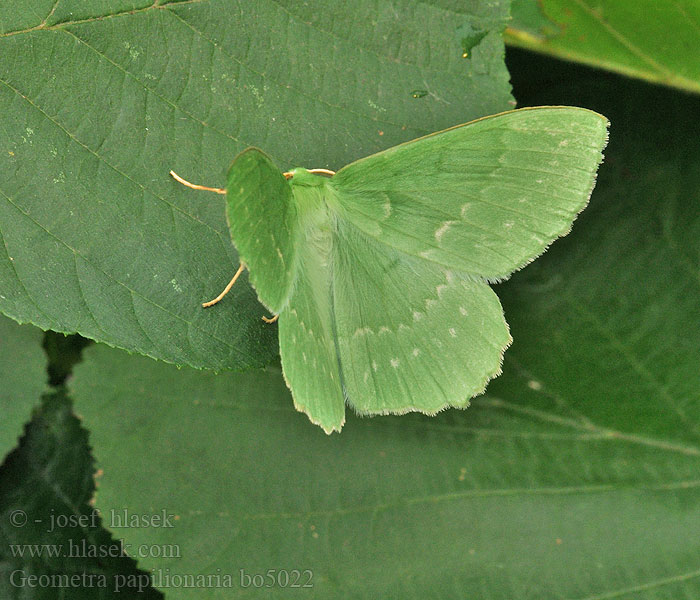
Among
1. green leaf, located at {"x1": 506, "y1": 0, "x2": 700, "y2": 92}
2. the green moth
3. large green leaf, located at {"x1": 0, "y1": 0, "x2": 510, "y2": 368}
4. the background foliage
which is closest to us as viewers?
the green moth

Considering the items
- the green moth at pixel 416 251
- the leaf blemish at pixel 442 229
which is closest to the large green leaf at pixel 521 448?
the green moth at pixel 416 251

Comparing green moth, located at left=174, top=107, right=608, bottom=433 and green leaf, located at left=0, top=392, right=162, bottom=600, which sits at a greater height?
green moth, located at left=174, top=107, right=608, bottom=433

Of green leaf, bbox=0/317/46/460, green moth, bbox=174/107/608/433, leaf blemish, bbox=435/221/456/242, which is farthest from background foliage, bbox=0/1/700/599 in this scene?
leaf blemish, bbox=435/221/456/242

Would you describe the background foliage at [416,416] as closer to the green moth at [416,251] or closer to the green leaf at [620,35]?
the green leaf at [620,35]

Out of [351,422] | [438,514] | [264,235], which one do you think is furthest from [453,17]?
[438,514]

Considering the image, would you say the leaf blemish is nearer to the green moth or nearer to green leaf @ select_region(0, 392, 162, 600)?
the green moth

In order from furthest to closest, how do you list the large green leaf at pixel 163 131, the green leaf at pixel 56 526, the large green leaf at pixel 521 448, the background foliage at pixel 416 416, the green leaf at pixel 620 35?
the green leaf at pixel 56 526 < the large green leaf at pixel 521 448 < the green leaf at pixel 620 35 < the background foliage at pixel 416 416 < the large green leaf at pixel 163 131

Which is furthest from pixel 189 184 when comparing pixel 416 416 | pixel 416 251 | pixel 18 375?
pixel 18 375

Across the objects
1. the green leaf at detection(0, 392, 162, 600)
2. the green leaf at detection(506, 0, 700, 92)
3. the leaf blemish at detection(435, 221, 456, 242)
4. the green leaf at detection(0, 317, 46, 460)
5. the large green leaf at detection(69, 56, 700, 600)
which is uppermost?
the green leaf at detection(506, 0, 700, 92)

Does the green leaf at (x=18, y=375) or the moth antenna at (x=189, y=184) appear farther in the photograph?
the green leaf at (x=18, y=375)

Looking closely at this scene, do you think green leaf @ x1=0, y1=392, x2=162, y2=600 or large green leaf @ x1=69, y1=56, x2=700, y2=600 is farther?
green leaf @ x1=0, y1=392, x2=162, y2=600
